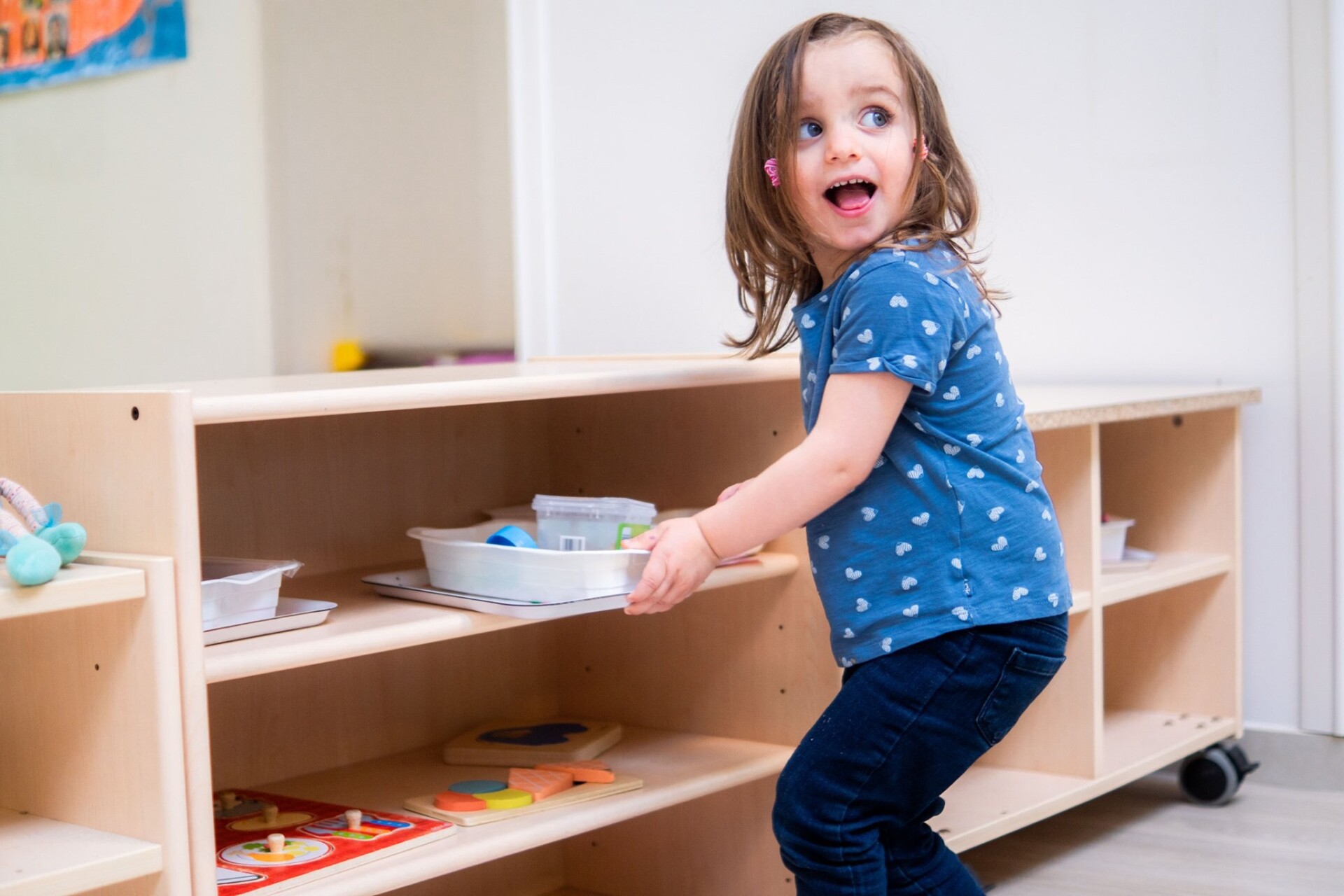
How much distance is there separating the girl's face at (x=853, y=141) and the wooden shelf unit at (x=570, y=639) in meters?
0.19

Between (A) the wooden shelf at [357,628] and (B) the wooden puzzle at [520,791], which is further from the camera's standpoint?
(B) the wooden puzzle at [520,791]

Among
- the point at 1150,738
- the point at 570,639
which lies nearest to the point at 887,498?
the point at 570,639

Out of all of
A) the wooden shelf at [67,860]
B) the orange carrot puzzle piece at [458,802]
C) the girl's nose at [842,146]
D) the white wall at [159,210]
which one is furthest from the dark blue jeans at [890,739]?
the white wall at [159,210]

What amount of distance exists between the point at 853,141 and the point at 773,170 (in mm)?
83

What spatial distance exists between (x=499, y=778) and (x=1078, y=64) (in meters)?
1.36

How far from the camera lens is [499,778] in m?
1.34

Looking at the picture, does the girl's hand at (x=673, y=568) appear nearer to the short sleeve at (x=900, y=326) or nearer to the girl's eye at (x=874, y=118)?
the short sleeve at (x=900, y=326)

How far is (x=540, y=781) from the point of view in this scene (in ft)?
4.22

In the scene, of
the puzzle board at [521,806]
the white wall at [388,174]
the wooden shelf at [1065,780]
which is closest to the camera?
the puzzle board at [521,806]

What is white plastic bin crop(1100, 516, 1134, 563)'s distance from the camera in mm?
1854

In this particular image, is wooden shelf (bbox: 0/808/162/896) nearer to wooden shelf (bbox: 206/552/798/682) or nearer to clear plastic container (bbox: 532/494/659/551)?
wooden shelf (bbox: 206/552/798/682)

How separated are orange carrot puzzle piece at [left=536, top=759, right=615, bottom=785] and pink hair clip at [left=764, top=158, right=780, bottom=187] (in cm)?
56

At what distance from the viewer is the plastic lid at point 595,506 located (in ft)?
4.01

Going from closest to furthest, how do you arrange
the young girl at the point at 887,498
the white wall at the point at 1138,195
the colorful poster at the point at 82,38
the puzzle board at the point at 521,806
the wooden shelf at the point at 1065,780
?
the young girl at the point at 887,498 < the puzzle board at the point at 521,806 < the wooden shelf at the point at 1065,780 < the white wall at the point at 1138,195 < the colorful poster at the point at 82,38
